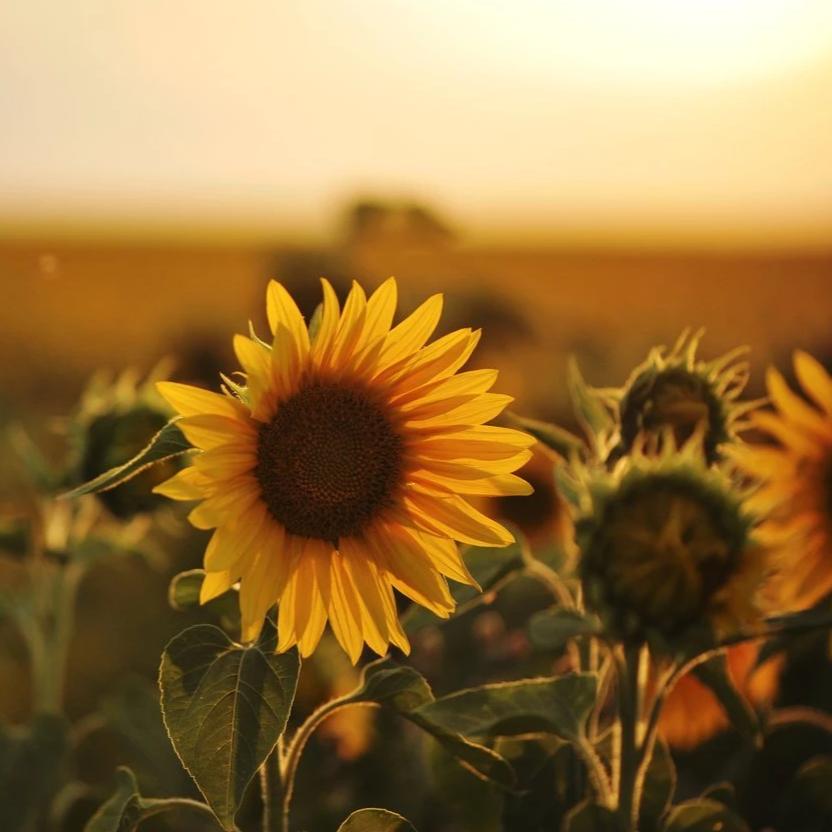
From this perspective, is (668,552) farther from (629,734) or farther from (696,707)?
(696,707)

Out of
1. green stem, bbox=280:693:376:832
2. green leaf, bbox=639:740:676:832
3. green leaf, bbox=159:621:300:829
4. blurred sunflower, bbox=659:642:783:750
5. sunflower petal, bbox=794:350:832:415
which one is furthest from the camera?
blurred sunflower, bbox=659:642:783:750

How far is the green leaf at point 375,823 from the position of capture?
891 millimetres

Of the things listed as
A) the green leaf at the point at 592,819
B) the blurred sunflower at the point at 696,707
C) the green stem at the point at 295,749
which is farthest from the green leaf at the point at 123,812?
the blurred sunflower at the point at 696,707

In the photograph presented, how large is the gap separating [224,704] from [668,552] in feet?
1.06

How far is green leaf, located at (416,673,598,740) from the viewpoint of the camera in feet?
3.10

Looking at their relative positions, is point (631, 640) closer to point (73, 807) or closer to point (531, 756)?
point (531, 756)

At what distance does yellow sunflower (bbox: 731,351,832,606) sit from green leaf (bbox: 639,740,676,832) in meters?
0.25

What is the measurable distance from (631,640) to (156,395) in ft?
2.09

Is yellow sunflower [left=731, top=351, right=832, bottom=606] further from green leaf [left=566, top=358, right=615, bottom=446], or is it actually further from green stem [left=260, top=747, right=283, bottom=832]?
green stem [left=260, top=747, right=283, bottom=832]

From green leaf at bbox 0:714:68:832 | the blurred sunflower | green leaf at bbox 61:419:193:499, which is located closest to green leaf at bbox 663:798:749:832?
the blurred sunflower

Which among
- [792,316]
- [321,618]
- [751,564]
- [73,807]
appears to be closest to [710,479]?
[751,564]

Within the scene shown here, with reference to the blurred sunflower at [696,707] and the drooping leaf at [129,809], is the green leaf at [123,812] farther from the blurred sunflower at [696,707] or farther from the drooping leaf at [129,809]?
the blurred sunflower at [696,707]

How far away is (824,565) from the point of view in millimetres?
1247

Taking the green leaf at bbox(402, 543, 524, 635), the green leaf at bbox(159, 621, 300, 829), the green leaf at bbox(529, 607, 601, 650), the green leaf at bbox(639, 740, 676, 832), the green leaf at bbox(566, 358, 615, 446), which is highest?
the green leaf at bbox(566, 358, 615, 446)
